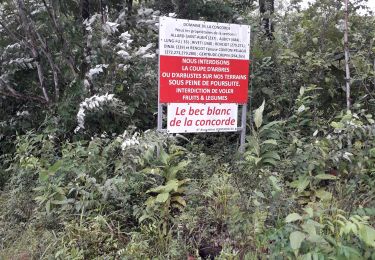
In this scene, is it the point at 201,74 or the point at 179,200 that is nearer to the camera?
the point at 179,200

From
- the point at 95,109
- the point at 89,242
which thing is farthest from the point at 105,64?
the point at 89,242

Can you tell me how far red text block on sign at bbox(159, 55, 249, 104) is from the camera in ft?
15.8

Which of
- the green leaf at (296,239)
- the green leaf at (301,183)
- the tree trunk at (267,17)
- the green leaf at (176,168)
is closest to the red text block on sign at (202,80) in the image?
the green leaf at (176,168)

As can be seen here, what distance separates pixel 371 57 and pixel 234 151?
7.73ft

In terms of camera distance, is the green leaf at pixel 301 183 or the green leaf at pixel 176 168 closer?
the green leaf at pixel 301 183

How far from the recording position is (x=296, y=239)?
2951mm

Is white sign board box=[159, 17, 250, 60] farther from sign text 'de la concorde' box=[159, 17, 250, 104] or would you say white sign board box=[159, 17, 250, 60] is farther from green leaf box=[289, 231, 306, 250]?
green leaf box=[289, 231, 306, 250]

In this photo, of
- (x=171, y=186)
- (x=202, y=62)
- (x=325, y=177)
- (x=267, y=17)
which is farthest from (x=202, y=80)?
(x=267, y=17)

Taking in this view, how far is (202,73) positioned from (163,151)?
1023 mm

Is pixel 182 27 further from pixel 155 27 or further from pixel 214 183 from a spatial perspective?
pixel 214 183

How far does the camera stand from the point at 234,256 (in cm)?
343

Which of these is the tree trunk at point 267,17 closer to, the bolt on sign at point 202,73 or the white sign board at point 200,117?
the bolt on sign at point 202,73

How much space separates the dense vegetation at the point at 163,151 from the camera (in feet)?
12.1

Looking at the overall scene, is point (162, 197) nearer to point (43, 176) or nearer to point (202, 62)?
point (43, 176)
